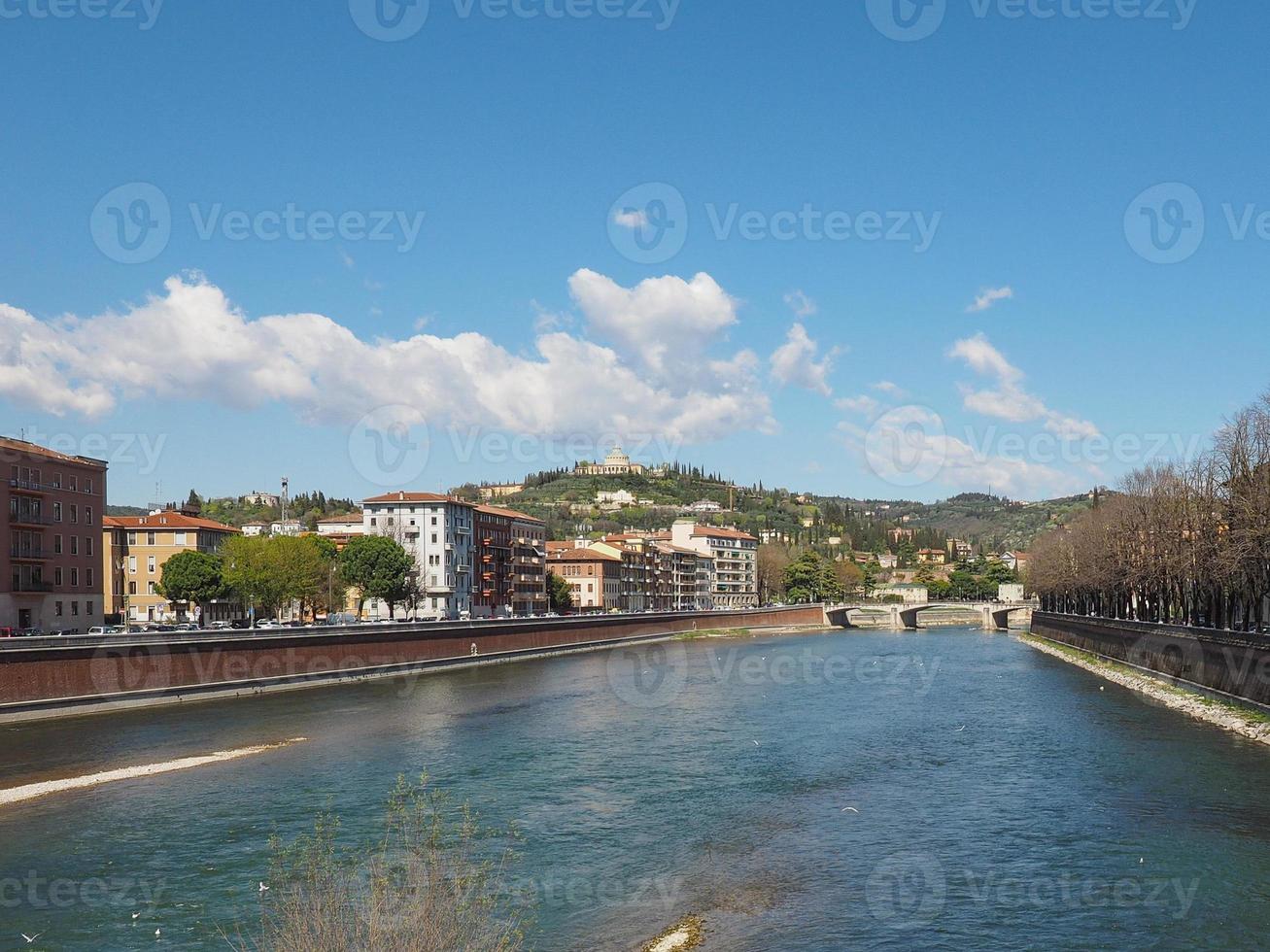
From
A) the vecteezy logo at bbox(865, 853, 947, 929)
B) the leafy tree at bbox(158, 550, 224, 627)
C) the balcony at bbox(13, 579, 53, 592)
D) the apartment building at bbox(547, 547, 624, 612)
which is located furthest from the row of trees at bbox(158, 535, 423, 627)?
the vecteezy logo at bbox(865, 853, 947, 929)

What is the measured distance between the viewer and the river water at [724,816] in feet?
71.7

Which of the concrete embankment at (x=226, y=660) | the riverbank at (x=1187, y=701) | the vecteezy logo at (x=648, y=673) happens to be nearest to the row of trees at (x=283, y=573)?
the concrete embankment at (x=226, y=660)

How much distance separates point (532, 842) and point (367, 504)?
11093cm

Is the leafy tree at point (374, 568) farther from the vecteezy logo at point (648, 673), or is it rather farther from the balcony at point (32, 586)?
the balcony at point (32, 586)

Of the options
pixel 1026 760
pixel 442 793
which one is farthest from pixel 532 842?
pixel 1026 760

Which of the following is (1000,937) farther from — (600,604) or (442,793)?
(600,604)

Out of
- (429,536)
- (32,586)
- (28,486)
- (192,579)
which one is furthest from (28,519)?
(429,536)

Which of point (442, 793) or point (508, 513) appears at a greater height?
point (508, 513)

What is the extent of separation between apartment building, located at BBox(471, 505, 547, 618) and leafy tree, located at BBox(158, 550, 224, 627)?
38492 millimetres

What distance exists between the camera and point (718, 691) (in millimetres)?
67500

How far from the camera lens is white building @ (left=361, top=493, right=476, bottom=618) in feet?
422

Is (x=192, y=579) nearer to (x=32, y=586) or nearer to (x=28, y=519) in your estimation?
(x=32, y=586)

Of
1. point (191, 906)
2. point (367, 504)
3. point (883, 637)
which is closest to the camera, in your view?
point (191, 906)

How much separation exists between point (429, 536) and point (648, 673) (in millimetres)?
53951
